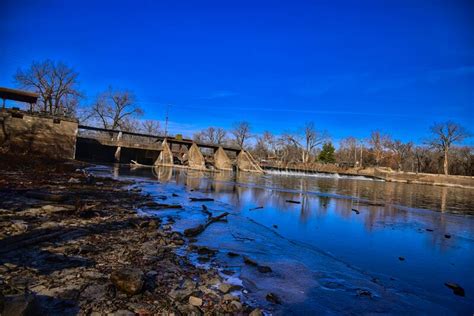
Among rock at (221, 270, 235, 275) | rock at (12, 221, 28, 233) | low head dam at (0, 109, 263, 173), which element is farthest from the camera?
low head dam at (0, 109, 263, 173)

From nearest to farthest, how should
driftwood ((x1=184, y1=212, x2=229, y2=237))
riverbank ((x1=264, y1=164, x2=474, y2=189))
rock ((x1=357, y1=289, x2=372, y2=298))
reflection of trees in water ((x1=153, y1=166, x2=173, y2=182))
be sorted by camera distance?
rock ((x1=357, y1=289, x2=372, y2=298)) < driftwood ((x1=184, y1=212, x2=229, y2=237)) < reflection of trees in water ((x1=153, y1=166, x2=173, y2=182)) < riverbank ((x1=264, y1=164, x2=474, y2=189))

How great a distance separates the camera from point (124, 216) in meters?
8.03

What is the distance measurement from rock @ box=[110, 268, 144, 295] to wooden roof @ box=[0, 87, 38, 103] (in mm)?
33175

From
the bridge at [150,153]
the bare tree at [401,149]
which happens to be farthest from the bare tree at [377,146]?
the bridge at [150,153]

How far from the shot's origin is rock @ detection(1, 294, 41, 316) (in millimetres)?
2332

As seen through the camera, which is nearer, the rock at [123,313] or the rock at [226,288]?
the rock at [123,313]

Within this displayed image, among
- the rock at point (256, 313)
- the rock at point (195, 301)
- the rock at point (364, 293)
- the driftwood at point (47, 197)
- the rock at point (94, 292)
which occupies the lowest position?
the rock at point (364, 293)

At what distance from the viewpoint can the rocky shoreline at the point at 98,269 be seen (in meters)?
3.34

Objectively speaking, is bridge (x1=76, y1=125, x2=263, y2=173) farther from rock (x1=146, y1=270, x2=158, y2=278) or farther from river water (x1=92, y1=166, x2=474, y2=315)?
rock (x1=146, y1=270, x2=158, y2=278)

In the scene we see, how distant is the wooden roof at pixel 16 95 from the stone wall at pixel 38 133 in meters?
1.77

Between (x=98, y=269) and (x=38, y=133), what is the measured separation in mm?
35282

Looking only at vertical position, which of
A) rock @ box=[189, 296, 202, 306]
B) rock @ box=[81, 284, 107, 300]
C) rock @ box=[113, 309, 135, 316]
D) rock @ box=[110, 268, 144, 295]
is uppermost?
rock @ box=[110, 268, 144, 295]

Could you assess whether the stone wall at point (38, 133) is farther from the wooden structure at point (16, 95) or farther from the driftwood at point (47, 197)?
the driftwood at point (47, 197)

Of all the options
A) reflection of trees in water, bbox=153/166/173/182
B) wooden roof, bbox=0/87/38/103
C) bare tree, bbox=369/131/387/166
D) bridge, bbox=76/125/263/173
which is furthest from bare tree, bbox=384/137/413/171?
wooden roof, bbox=0/87/38/103
